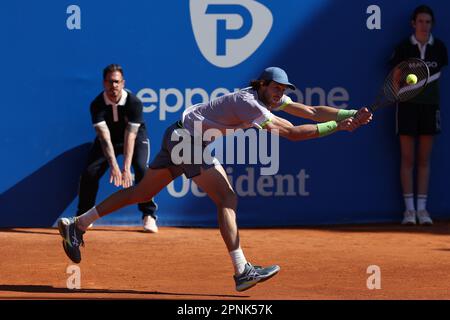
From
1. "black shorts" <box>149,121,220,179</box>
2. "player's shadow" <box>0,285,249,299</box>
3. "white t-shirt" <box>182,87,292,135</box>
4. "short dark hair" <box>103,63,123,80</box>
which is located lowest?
"player's shadow" <box>0,285,249,299</box>

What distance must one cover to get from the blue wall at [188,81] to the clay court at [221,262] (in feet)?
1.00

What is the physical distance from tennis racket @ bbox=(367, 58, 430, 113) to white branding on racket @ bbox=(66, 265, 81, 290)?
2.45 meters

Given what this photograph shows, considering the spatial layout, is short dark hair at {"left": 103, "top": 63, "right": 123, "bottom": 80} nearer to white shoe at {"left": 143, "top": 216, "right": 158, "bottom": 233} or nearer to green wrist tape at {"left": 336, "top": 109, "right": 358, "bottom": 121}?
white shoe at {"left": 143, "top": 216, "right": 158, "bottom": 233}

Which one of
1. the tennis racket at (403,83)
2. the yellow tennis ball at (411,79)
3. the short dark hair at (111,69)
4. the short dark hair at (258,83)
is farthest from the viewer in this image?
the short dark hair at (111,69)

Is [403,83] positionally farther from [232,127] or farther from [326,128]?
[232,127]

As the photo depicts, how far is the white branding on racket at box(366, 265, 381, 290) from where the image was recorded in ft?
22.8

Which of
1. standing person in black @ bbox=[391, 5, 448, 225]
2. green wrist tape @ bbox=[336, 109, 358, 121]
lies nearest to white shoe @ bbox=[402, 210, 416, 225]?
standing person in black @ bbox=[391, 5, 448, 225]

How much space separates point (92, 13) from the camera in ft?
32.1

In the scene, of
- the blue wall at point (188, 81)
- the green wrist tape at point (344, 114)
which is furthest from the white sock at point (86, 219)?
the blue wall at point (188, 81)

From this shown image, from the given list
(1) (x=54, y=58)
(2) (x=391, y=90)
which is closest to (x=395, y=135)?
(2) (x=391, y=90)

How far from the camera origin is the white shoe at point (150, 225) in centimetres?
962

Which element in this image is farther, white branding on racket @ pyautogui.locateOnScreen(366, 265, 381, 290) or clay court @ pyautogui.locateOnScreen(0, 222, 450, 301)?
white branding on racket @ pyautogui.locateOnScreen(366, 265, 381, 290)

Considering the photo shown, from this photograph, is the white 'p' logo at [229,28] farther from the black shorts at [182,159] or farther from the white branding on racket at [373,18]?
the black shorts at [182,159]

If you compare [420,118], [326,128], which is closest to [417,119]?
[420,118]
